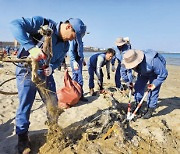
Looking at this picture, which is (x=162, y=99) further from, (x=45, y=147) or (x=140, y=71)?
(x=45, y=147)

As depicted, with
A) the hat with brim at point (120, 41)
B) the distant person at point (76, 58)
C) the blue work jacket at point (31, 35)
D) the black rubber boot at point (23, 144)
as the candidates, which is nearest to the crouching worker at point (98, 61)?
the hat with brim at point (120, 41)

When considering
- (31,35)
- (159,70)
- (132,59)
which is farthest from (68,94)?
(31,35)

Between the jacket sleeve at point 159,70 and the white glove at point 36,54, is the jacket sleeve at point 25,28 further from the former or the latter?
the jacket sleeve at point 159,70

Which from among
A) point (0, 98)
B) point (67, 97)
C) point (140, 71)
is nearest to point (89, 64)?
point (67, 97)

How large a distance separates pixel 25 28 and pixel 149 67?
2647 millimetres

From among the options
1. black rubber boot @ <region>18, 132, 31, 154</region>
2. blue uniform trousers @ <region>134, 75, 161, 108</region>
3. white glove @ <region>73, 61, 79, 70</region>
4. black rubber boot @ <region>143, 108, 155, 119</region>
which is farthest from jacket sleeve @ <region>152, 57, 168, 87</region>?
black rubber boot @ <region>18, 132, 31, 154</region>

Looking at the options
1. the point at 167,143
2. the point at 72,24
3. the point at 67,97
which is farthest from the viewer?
the point at 67,97

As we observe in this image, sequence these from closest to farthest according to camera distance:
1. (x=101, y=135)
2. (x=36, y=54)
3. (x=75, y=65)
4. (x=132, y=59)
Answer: (x=36, y=54), (x=101, y=135), (x=132, y=59), (x=75, y=65)

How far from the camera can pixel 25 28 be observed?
2.94m

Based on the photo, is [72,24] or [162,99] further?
[162,99]

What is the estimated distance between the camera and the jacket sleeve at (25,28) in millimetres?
2770

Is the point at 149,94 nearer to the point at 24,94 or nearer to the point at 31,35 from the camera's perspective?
the point at 24,94

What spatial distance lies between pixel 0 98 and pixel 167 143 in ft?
13.3

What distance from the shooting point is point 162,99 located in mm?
6867
